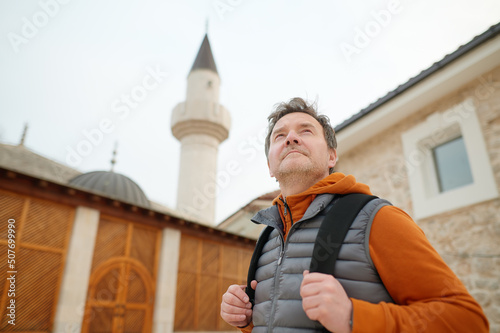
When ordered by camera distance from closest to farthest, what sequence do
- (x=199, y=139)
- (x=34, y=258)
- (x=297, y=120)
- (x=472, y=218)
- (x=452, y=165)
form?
(x=297, y=120), (x=472, y=218), (x=452, y=165), (x=34, y=258), (x=199, y=139)

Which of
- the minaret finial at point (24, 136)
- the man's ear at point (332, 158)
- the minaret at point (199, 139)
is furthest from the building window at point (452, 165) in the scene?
the minaret finial at point (24, 136)

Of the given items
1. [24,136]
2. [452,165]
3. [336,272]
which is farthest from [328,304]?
[24,136]

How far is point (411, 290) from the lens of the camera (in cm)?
108

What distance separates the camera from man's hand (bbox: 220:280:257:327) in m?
1.57

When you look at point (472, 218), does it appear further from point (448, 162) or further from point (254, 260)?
point (254, 260)

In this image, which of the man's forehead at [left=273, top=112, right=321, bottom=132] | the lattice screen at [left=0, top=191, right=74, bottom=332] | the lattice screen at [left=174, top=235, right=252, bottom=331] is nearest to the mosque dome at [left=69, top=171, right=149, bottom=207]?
the lattice screen at [left=174, top=235, right=252, bottom=331]

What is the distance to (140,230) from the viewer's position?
9383 mm

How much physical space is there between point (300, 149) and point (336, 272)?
72 centimetres

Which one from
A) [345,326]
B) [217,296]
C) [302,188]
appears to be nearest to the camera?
[345,326]

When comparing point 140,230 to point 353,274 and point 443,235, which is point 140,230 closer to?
point 443,235

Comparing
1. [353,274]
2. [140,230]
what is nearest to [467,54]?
[353,274]

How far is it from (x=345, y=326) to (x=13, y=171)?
817 centimetres

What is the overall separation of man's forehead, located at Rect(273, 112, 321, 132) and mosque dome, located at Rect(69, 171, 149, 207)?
39.0ft

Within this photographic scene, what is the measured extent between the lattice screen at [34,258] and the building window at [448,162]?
7994 mm
